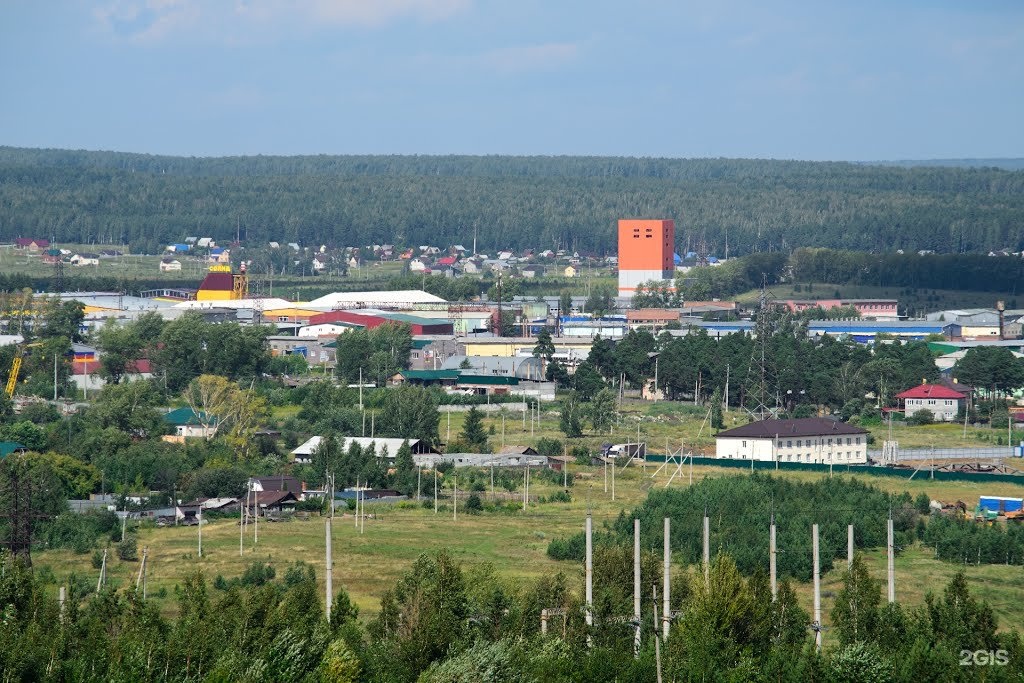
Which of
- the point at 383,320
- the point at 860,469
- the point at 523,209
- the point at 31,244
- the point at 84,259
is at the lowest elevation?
the point at 860,469

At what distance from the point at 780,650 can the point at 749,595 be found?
1531 mm

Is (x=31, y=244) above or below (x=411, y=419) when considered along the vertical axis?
above

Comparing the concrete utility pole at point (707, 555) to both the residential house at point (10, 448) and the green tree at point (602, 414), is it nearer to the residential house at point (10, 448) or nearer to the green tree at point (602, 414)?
the residential house at point (10, 448)

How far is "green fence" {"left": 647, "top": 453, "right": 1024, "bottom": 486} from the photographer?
3556cm

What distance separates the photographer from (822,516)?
28.7 metres

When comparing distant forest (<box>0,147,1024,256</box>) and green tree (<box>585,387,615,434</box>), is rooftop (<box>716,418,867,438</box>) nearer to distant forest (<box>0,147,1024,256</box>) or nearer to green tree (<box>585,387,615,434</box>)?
green tree (<box>585,387,615,434</box>)

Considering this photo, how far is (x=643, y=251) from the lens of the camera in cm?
8675

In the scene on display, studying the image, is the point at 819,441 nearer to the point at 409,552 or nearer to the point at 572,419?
the point at 572,419

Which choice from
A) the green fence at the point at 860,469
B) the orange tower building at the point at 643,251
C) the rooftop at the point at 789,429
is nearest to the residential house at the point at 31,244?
the orange tower building at the point at 643,251

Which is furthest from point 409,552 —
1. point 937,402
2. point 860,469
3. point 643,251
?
point 643,251

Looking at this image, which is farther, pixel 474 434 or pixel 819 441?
pixel 474 434

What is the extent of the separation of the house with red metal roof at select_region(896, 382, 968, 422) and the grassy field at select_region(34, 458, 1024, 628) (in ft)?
42.8

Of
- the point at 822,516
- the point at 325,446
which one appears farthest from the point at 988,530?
the point at 325,446

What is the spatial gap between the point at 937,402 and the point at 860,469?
10.5 m
